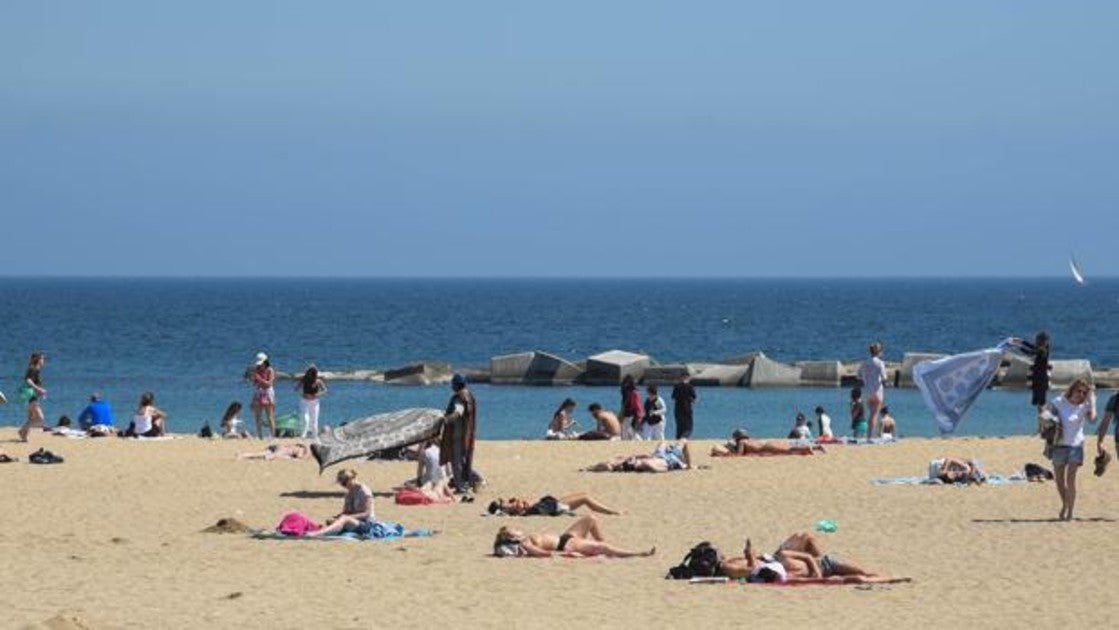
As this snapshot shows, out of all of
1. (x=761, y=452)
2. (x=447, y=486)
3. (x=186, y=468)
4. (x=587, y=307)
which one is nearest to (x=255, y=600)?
(x=447, y=486)

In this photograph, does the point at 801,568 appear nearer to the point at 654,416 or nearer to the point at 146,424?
the point at 654,416

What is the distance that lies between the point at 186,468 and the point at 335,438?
3.87 meters

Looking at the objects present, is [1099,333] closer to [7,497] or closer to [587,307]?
A: [587,307]

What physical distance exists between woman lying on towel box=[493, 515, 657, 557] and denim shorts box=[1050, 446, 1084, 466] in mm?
4759

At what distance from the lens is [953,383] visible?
29.5m

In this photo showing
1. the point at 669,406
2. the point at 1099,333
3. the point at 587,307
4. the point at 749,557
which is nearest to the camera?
the point at 749,557

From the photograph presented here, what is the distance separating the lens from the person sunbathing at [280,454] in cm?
2905

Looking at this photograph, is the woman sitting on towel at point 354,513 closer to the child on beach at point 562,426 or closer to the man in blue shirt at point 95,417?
the child on beach at point 562,426

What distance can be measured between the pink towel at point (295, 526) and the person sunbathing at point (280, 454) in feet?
27.4

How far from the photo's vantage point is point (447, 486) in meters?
24.2

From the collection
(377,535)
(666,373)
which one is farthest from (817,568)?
(666,373)

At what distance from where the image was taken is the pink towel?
20359 mm

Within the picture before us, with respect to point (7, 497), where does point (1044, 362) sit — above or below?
above

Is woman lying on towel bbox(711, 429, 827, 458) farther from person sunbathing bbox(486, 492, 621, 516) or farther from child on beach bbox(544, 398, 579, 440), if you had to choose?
person sunbathing bbox(486, 492, 621, 516)
